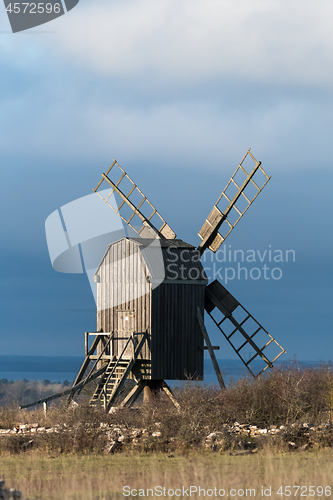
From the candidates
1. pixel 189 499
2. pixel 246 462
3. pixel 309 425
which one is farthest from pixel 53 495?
pixel 309 425

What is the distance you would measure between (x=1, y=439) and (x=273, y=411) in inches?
336

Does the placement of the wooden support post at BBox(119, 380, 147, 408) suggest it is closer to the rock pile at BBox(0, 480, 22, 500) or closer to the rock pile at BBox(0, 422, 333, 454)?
the rock pile at BBox(0, 422, 333, 454)

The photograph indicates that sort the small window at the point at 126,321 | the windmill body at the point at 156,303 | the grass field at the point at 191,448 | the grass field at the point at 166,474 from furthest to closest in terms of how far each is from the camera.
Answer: the small window at the point at 126,321 < the windmill body at the point at 156,303 < the grass field at the point at 191,448 < the grass field at the point at 166,474

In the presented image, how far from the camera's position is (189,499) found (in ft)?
44.6

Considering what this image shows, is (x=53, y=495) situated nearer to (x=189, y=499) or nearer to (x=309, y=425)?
(x=189, y=499)

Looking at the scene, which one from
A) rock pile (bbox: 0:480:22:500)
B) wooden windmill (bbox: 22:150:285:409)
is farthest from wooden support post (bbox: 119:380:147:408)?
rock pile (bbox: 0:480:22:500)

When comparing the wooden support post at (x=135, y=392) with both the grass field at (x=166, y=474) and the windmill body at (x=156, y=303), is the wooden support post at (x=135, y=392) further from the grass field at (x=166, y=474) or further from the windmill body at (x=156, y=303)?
the grass field at (x=166, y=474)

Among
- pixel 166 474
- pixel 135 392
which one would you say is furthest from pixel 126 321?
pixel 166 474

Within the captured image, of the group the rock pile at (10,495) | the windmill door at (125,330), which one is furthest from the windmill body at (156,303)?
the rock pile at (10,495)

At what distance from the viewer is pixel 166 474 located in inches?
622

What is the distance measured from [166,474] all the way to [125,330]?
11965 millimetres

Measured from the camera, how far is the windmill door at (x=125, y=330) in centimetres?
2695

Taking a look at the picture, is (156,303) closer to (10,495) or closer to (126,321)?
(126,321)

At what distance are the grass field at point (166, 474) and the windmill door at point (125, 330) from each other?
729 centimetres
